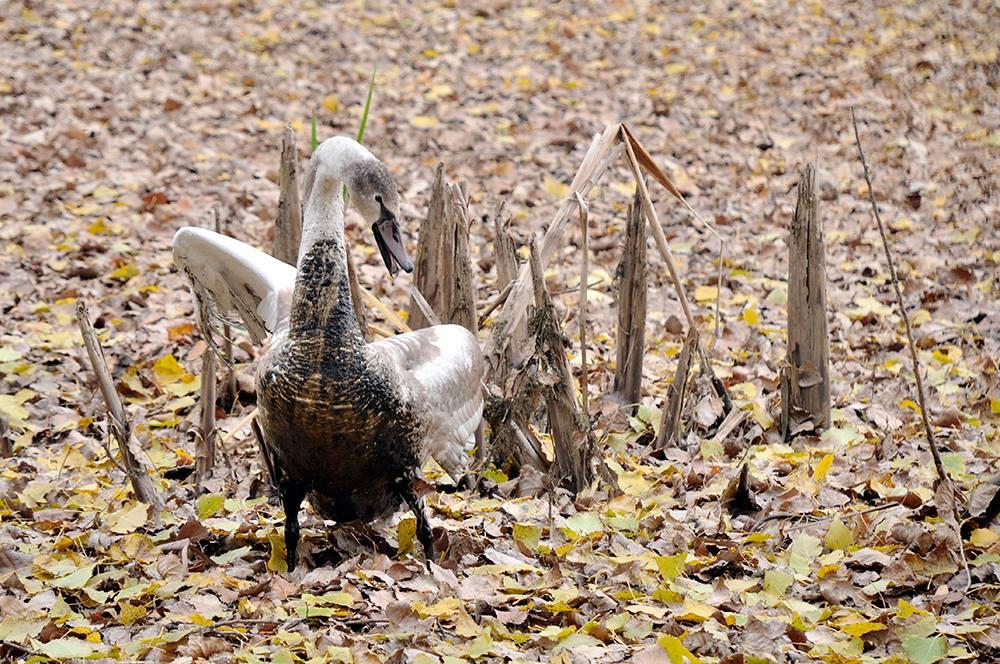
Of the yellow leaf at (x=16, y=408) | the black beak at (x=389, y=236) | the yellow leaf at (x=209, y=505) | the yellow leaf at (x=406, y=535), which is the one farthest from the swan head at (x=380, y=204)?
the yellow leaf at (x=16, y=408)

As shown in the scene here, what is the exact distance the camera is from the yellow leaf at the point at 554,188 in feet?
27.6

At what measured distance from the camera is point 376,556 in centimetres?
400

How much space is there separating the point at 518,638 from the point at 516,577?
17.8 inches

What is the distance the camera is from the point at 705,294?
6824mm

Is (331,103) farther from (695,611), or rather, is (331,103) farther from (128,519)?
(695,611)

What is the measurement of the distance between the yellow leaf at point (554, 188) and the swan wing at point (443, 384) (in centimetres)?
411

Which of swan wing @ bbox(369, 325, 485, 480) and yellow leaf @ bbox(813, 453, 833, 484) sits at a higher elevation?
swan wing @ bbox(369, 325, 485, 480)

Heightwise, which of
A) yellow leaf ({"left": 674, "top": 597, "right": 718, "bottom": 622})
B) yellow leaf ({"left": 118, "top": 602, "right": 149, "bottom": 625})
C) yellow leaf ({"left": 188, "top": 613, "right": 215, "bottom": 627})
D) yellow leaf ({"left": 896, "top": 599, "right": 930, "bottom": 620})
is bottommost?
yellow leaf ({"left": 118, "top": 602, "right": 149, "bottom": 625})

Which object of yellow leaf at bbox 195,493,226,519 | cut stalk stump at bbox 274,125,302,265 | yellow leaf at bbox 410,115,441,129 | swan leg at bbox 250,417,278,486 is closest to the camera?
swan leg at bbox 250,417,278,486

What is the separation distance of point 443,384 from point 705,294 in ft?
10.2

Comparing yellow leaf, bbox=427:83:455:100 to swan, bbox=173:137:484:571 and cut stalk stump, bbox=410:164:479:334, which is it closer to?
cut stalk stump, bbox=410:164:479:334

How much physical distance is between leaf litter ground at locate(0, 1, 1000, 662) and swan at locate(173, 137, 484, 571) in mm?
287

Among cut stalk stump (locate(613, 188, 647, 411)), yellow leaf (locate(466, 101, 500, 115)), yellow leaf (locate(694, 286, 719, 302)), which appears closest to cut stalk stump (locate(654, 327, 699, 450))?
cut stalk stump (locate(613, 188, 647, 411))

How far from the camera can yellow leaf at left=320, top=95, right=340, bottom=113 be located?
32.6 ft
